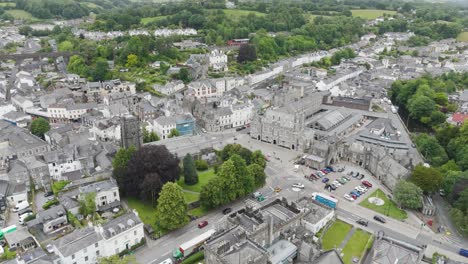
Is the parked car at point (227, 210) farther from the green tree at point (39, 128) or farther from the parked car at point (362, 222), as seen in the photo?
the green tree at point (39, 128)

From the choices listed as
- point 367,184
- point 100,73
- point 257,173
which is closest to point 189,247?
point 257,173

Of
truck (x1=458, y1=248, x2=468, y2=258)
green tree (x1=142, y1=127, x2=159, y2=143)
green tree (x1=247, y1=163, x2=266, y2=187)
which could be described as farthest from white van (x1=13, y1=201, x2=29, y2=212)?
truck (x1=458, y1=248, x2=468, y2=258)

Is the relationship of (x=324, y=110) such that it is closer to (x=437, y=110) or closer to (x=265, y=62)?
(x=437, y=110)

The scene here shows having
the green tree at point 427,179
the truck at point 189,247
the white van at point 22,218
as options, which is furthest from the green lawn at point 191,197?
the green tree at point 427,179

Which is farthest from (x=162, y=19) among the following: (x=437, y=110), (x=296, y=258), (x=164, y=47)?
(x=296, y=258)

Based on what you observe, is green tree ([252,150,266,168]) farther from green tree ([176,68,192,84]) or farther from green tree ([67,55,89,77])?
green tree ([67,55,89,77])
